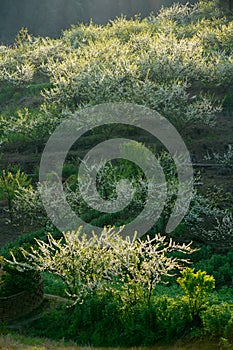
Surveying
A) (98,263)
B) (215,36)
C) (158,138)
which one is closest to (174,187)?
(98,263)

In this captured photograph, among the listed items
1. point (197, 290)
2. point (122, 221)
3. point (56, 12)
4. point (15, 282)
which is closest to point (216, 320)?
point (197, 290)

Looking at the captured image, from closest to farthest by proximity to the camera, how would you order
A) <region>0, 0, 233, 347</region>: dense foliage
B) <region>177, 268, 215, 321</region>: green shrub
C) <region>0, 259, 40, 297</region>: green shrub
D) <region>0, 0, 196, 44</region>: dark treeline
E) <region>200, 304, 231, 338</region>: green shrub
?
1. <region>200, 304, 231, 338</region>: green shrub
2. <region>177, 268, 215, 321</region>: green shrub
3. <region>0, 0, 233, 347</region>: dense foliage
4. <region>0, 259, 40, 297</region>: green shrub
5. <region>0, 0, 196, 44</region>: dark treeline

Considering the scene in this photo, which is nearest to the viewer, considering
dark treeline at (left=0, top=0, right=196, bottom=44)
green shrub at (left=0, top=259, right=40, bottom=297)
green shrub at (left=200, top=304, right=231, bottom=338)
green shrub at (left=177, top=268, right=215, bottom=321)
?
green shrub at (left=200, top=304, right=231, bottom=338)

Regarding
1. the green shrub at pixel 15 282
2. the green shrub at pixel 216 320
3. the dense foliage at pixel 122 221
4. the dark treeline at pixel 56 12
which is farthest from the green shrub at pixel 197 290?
the dark treeline at pixel 56 12

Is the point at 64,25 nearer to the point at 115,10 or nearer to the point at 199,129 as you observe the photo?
the point at 115,10

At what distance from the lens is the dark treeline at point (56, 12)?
125625 mm

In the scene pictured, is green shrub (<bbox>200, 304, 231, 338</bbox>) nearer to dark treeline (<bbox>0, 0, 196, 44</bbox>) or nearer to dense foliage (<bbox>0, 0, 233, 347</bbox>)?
dense foliage (<bbox>0, 0, 233, 347</bbox>)

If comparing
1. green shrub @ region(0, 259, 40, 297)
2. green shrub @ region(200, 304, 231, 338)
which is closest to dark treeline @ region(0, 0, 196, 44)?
green shrub @ region(0, 259, 40, 297)

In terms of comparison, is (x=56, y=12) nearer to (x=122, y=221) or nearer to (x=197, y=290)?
(x=122, y=221)

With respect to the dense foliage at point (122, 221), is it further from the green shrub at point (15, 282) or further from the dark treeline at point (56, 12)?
the dark treeline at point (56, 12)

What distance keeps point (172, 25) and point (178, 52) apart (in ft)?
86.2

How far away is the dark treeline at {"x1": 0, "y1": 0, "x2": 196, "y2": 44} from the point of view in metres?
126

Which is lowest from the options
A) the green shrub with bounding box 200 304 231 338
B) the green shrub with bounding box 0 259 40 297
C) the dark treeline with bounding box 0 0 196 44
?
the green shrub with bounding box 200 304 231 338

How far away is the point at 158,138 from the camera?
4769 centimetres
